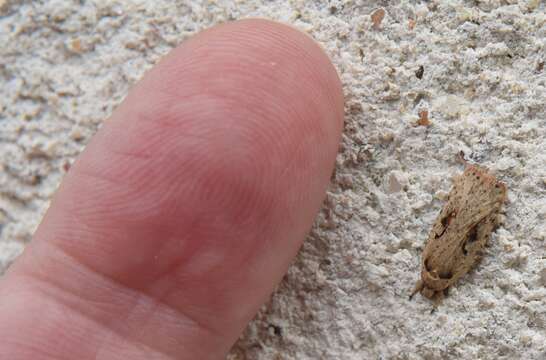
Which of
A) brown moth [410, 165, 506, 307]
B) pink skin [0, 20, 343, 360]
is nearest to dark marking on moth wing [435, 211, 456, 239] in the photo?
brown moth [410, 165, 506, 307]

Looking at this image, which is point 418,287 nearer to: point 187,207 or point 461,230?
point 461,230

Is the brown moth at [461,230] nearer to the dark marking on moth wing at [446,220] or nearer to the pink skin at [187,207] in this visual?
the dark marking on moth wing at [446,220]

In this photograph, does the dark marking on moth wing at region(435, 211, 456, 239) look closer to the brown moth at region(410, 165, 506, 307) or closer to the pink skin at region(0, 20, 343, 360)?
the brown moth at region(410, 165, 506, 307)

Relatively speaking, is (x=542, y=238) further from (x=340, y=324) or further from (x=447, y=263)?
(x=340, y=324)

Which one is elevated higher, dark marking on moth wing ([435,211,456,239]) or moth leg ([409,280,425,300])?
dark marking on moth wing ([435,211,456,239])

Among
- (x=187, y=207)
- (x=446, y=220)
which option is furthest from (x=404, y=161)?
(x=187, y=207)
